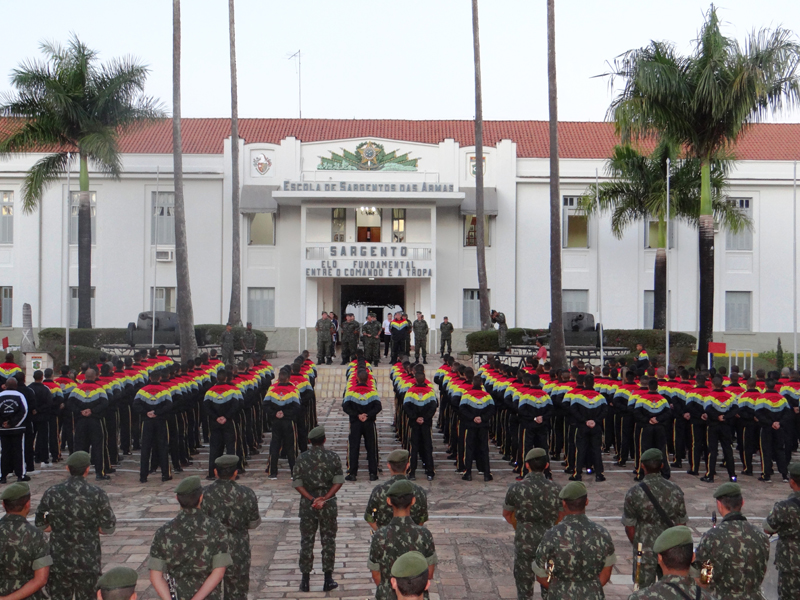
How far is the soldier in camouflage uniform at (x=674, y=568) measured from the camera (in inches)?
160

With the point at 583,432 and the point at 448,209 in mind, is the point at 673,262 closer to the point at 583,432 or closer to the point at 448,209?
the point at 448,209

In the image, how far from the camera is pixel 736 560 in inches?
191

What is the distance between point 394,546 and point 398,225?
25887 millimetres

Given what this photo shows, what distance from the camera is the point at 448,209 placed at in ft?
101

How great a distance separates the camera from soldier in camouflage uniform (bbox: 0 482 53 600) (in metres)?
5.15

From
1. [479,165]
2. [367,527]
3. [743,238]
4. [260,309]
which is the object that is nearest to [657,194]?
[479,165]

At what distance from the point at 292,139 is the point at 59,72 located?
8580 mm

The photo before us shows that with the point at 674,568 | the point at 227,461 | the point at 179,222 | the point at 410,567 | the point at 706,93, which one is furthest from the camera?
the point at 179,222

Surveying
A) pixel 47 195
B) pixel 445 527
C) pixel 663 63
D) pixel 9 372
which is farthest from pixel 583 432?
pixel 47 195

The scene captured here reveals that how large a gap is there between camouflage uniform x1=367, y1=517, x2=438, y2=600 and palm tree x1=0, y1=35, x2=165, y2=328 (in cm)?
2245

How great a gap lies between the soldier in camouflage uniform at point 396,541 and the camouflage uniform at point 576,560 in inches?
29.8

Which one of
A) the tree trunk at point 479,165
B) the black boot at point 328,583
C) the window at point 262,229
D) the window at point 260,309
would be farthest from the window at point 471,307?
the black boot at point 328,583

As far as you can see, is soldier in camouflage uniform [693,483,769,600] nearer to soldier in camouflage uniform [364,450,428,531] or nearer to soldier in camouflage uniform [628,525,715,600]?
soldier in camouflage uniform [628,525,715,600]

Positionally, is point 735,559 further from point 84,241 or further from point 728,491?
point 84,241
